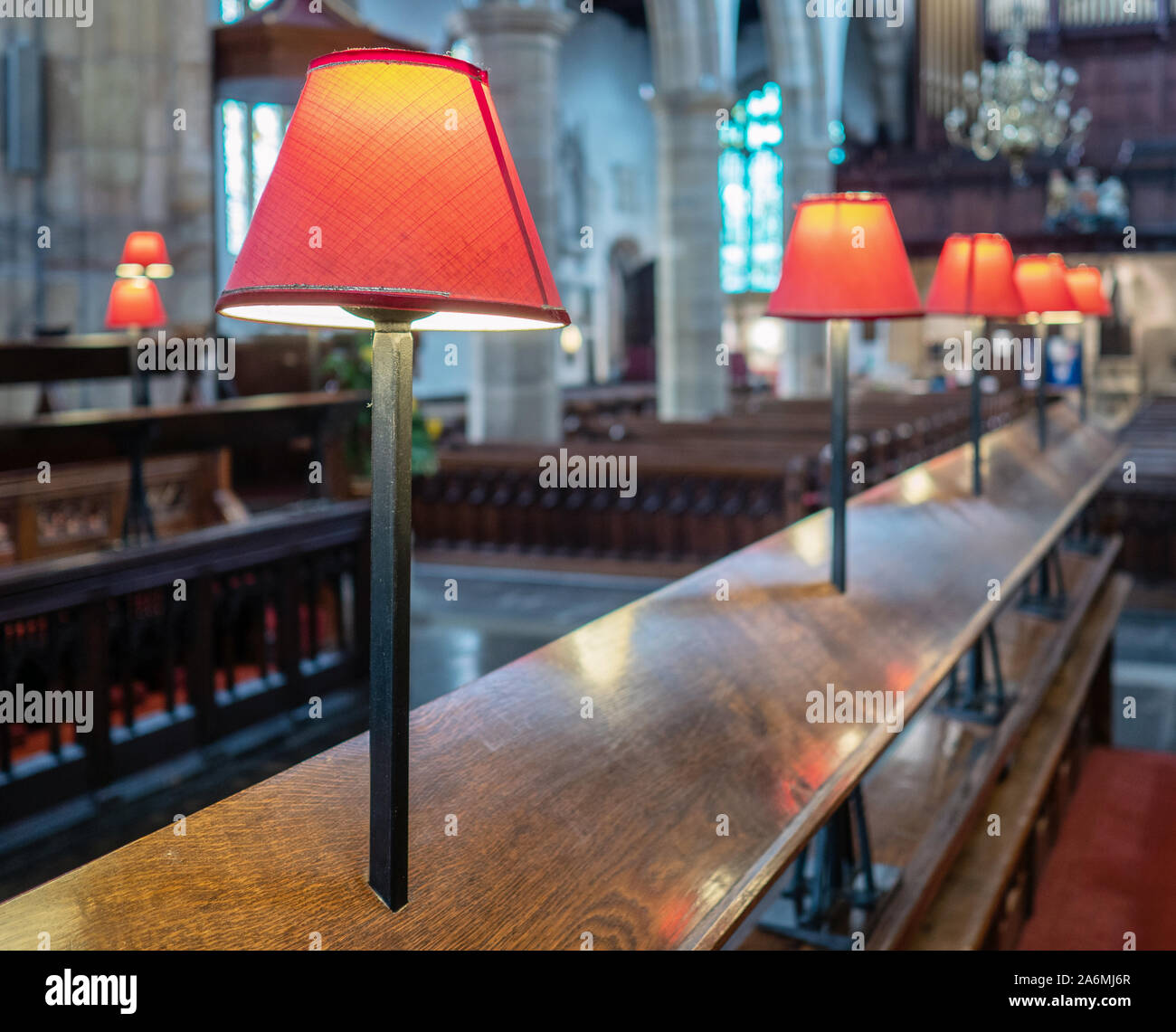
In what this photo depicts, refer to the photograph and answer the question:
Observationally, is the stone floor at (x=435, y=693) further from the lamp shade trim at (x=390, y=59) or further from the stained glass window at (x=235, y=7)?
the stained glass window at (x=235, y=7)

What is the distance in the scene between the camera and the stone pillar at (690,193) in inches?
513

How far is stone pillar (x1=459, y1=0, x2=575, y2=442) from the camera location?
9.27 m

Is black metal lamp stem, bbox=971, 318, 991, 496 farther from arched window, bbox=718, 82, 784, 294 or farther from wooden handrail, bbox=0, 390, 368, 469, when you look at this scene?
arched window, bbox=718, 82, 784, 294

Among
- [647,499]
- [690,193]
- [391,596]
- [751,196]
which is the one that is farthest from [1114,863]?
[751,196]

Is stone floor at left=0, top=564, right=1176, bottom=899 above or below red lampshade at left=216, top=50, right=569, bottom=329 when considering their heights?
below

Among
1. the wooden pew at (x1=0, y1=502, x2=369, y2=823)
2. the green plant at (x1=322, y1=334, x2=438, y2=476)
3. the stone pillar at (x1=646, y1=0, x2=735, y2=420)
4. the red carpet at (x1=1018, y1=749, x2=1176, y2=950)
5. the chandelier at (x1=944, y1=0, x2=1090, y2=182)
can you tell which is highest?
the chandelier at (x1=944, y1=0, x2=1090, y2=182)

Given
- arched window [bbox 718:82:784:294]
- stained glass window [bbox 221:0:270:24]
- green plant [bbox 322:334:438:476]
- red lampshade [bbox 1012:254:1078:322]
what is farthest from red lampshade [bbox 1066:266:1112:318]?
arched window [bbox 718:82:784:294]

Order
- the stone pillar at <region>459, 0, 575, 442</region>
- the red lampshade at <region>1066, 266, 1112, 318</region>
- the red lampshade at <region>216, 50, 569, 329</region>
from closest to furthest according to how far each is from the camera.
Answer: the red lampshade at <region>216, 50, 569, 329</region> → the red lampshade at <region>1066, 266, 1112, 318</region> → the stone pillar at <region>459, 0, 575, 442</region>

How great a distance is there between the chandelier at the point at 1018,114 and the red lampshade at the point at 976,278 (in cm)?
1494

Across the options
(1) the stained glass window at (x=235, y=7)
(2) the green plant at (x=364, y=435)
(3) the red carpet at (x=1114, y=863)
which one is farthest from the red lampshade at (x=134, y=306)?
(1) the stained glass window at (x=235, y=7)

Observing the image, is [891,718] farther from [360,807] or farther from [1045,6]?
[1045,6]

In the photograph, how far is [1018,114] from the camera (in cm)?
1767

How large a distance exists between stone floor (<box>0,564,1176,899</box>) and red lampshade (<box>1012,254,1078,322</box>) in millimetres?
2080

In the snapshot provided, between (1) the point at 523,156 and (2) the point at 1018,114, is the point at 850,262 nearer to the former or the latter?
(1) the point at 523,156
